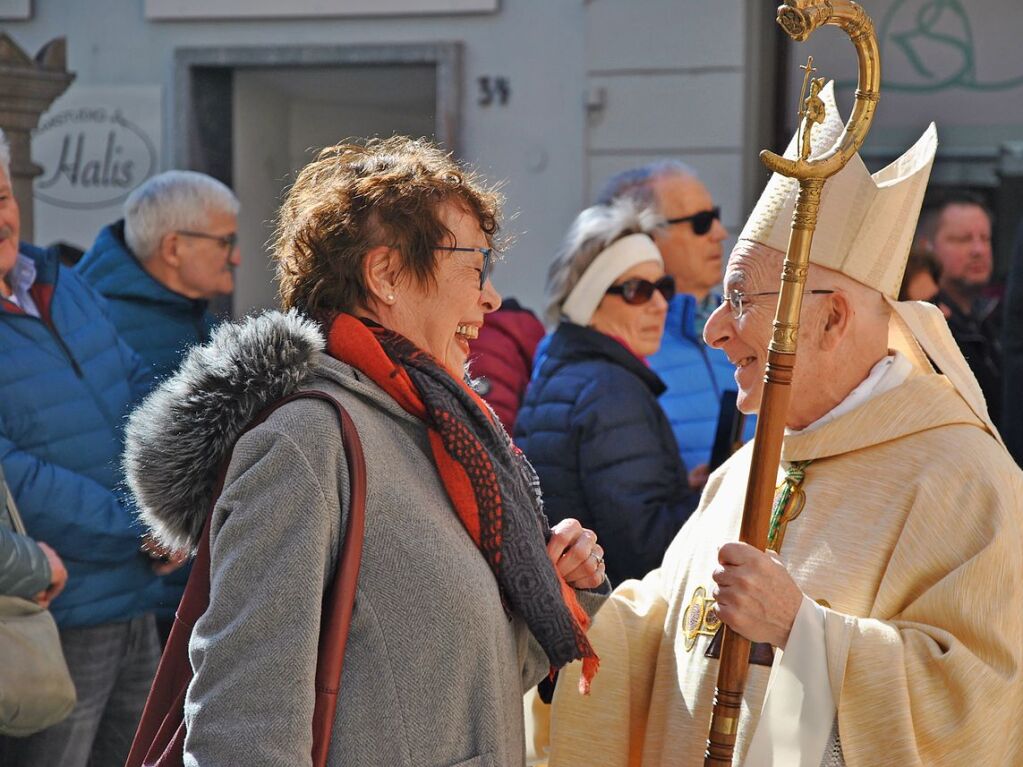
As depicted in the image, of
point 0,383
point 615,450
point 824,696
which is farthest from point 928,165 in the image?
point 0,383

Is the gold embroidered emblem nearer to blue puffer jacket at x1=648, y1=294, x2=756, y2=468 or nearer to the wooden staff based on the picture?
the wooden staff

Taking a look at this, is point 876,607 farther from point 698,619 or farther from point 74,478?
point 74,478

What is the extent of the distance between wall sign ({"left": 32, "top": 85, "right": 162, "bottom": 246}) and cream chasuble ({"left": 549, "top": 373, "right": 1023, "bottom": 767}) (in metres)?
6.36

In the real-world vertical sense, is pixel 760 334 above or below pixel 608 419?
above

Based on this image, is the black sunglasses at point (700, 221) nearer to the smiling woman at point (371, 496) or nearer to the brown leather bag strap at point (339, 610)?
the smiling woman at point (371, 496)

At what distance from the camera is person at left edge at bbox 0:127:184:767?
374cm

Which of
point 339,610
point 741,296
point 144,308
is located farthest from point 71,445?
point 339,610

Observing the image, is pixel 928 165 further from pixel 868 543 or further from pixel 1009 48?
pixel 1009 48

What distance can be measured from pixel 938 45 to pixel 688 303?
12.1 ft

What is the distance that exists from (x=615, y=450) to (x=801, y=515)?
4.29ft

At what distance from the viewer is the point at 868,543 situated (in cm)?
263

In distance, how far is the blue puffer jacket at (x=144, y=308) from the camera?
453 centimetres

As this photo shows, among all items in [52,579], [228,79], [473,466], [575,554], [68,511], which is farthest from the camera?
[228,79]

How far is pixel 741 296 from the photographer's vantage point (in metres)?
2.78
